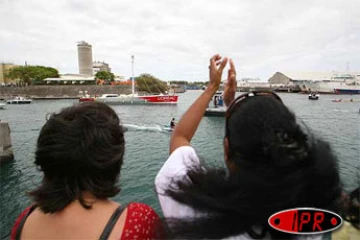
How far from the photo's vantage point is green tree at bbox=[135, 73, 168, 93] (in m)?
85.4

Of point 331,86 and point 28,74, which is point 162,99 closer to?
point 28,74

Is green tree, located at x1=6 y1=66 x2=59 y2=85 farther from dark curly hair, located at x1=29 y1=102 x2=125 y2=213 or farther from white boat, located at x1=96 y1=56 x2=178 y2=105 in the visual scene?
dark curly hair, located at x1=29 y1=102 x2=125 y2=213

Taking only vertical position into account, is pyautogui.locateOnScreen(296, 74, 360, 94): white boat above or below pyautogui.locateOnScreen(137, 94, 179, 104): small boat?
above

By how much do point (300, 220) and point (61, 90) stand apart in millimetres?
82008

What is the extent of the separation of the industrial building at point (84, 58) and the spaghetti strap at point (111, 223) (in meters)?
110

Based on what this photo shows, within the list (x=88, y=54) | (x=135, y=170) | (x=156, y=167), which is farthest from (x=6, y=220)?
(x=88, y=54)

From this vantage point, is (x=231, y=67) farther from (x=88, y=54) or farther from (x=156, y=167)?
(x=88, y=54)

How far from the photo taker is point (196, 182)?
37.9 inches

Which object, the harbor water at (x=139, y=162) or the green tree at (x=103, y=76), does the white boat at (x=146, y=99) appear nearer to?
the harbor water at (x=139, y=162)

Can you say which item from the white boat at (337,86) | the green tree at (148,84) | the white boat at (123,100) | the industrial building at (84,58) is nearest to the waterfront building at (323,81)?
the white boat at (337,86)

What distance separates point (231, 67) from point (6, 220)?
7.32m

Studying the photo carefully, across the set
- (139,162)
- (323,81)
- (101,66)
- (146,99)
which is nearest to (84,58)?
(101,66)

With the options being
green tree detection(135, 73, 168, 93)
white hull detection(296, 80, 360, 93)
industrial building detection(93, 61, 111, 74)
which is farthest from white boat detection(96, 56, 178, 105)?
industrial building detection(93, 61, 111, 74)

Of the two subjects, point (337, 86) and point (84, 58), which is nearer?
point (337, 86)
